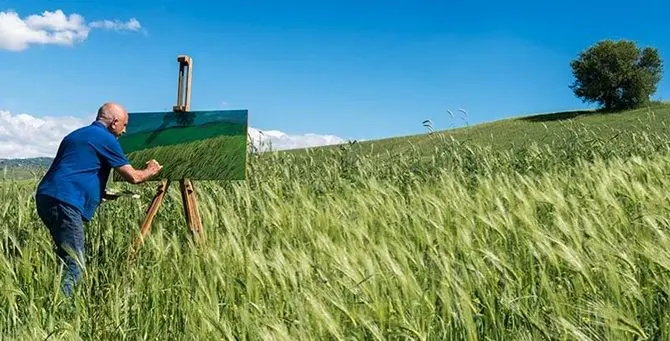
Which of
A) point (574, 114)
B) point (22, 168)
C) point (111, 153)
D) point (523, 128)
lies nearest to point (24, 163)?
point (22, 168)

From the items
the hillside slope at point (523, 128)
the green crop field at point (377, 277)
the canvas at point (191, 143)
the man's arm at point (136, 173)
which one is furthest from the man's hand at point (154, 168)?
the hillside slope at point (523, 128)

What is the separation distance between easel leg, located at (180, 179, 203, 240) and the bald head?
3.01ft

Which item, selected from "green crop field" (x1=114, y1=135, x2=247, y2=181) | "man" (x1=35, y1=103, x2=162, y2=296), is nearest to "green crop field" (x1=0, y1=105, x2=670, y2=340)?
"man" (x1=35, y1=103, x2=162, y2=296)

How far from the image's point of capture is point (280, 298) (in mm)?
3605

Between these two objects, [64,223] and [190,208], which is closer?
[64,223]

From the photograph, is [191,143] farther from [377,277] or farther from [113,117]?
[377,277]

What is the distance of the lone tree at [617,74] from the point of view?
59.6 m

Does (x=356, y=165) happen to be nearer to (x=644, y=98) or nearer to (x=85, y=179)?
(x=85, y=179)

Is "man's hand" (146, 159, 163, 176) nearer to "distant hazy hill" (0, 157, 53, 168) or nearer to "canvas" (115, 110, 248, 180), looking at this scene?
"canvas" (115, 110, 248, 180)

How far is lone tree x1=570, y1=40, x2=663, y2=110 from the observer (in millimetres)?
59562

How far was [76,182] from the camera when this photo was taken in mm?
5430

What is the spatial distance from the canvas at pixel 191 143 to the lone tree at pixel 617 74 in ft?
195

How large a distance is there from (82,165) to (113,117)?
56cm

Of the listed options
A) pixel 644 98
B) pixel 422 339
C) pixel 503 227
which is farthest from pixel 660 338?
pixel 644 98
